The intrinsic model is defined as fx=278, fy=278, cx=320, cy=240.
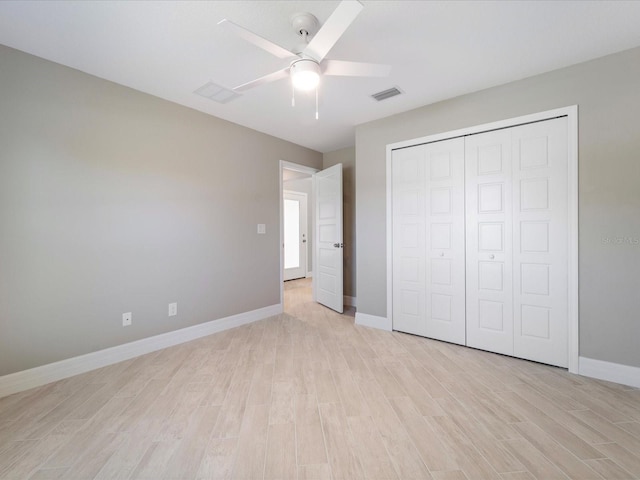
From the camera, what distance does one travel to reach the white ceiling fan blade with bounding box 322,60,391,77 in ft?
5.47

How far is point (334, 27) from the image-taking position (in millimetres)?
1410

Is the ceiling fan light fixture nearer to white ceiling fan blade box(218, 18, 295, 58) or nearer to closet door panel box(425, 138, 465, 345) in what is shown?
white ceiling fan blade box(218, 18, 295, 58)

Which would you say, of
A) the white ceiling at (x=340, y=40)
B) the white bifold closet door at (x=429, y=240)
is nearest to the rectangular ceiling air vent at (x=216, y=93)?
the white ceiling at (x=340, y=40)

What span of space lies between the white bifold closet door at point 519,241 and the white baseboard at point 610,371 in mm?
130

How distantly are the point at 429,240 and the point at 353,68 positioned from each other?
2016 mm

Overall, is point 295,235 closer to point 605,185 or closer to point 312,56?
point 312,56

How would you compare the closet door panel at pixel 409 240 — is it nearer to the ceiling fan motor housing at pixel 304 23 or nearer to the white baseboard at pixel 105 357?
the ceiling fan motor housing at pixel 304 23

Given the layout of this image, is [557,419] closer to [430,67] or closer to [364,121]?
[430,67]

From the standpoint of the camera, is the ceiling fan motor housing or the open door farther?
the open door

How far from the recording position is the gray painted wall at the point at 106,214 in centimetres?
210

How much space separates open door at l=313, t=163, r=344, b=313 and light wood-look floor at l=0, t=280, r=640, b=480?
1.57 meters

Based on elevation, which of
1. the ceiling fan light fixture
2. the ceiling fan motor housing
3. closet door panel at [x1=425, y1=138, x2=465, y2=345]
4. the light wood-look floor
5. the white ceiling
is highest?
the white ceiling

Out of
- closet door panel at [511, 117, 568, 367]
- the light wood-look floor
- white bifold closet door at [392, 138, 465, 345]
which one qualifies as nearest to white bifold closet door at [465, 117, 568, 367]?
closet door panel at [511, 117, 568, 367]

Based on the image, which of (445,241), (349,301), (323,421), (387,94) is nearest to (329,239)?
(349,301)
